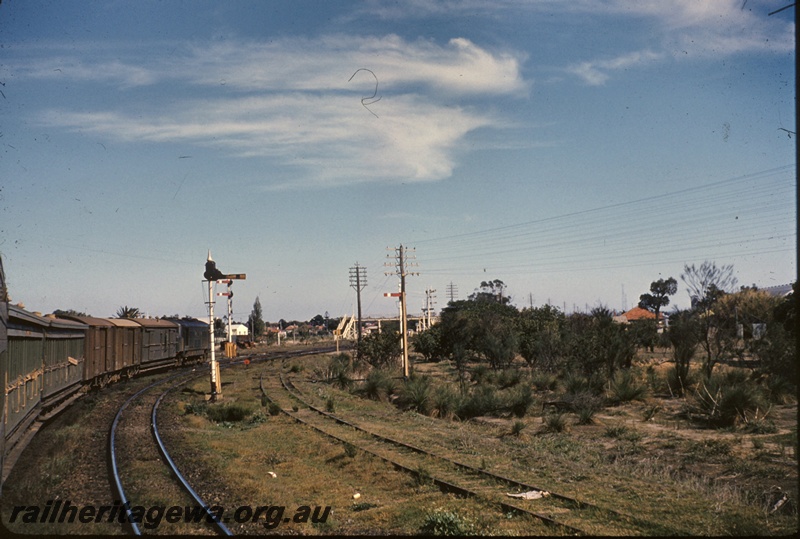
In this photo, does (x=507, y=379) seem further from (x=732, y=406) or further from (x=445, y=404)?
(x=732, y=406)

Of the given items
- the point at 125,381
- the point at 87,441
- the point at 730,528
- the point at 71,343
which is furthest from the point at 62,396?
the point at 730,528

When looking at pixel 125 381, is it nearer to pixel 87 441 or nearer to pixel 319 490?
pixel 87 441

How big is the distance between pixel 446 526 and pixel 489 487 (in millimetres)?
3427

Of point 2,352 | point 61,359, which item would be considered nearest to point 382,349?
point 61,359

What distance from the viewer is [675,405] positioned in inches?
1024

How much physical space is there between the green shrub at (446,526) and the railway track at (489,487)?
1.26 metres

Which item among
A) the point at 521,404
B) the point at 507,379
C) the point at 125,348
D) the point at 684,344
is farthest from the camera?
the point at 507,379

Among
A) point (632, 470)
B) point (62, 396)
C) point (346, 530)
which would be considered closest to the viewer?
point (346, 530)

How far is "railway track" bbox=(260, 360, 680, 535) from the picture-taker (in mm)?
8977

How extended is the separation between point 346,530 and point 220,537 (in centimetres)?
173

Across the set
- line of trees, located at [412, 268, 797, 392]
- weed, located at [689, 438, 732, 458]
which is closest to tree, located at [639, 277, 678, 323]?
line of trees, located at [412, 268, 797, 392]

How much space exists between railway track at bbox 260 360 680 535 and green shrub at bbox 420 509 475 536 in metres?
1.26

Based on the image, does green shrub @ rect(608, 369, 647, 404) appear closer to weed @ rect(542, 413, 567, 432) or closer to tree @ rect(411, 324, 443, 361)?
weed @ rect(542, 413, 567, 432)

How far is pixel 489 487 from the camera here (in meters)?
11.7
